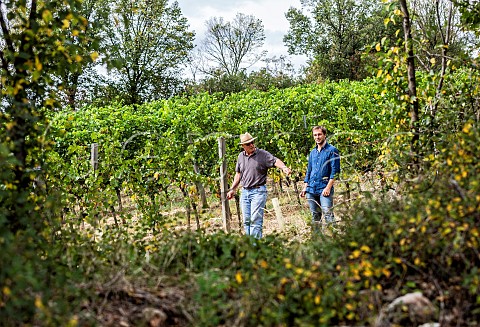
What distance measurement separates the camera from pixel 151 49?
30.4 m

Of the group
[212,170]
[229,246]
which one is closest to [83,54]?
[229,246]

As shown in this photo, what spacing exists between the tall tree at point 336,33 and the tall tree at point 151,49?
10478 mm

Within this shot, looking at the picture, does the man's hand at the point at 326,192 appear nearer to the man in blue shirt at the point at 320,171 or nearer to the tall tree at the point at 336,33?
the man in blue shirt at the point at 320,171

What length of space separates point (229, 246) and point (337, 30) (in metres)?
35.6

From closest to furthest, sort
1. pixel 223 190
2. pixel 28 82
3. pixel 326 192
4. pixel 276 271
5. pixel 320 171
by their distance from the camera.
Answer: pixel 276 271 → pixel 28 82 → pixel 326 192 → pixel 320 171 → pixel 223 190

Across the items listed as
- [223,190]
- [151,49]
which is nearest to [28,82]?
[223,190]

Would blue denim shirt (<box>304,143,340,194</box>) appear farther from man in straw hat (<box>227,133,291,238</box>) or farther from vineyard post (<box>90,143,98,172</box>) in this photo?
vineyard post (<box>90,143,98,172</box>)

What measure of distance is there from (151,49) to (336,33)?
14690 millimetres

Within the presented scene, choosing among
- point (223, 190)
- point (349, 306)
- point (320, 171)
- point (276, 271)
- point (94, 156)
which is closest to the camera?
point (349, 306)

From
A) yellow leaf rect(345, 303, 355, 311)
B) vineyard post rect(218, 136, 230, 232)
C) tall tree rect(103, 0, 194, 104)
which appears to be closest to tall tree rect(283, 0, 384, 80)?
tall tree rect(103, 0, 194, 104)

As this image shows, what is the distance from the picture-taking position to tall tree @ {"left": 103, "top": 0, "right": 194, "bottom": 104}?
29.7 meters

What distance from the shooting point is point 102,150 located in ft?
30.1

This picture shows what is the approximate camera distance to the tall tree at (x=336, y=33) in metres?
35.4

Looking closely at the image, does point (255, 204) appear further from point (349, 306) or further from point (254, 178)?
point (349, 306)
